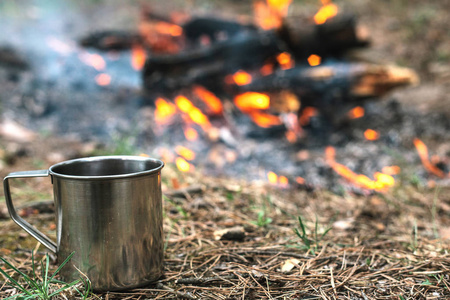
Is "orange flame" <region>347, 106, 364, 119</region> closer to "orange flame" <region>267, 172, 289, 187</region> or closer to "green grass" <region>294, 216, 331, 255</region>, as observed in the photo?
"orange flame" <region>267, 172, 289, 187</region>

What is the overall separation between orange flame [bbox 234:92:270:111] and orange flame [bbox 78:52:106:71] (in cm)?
264

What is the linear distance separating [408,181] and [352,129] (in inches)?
57.2

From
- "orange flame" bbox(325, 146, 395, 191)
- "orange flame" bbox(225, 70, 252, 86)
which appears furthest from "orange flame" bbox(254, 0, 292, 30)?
"orange flame" bbox(325, 146, 395, 191)

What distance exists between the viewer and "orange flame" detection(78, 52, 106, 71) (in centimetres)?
600

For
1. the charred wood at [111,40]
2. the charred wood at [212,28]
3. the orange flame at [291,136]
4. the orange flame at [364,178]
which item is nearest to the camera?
the orange flame at [364,178]

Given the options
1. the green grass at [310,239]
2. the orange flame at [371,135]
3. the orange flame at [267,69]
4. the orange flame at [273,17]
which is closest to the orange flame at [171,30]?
the orange flame at [273,17]

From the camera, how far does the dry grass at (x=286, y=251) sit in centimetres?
132

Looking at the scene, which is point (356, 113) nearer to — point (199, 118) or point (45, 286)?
point (199, 118)

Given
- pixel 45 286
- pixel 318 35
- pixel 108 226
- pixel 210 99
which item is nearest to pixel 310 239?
pixel 108 226

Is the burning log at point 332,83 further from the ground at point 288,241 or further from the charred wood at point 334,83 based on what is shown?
the ground at point 288,241

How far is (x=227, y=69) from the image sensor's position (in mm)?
5008

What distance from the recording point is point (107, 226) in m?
1.22

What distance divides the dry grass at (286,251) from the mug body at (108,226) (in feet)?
0.31

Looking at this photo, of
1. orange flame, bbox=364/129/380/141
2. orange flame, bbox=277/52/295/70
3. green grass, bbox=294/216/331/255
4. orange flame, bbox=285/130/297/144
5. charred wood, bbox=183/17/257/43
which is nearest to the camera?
green grass, bbox=294/216/331/255
